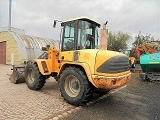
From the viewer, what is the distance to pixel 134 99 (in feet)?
22.3

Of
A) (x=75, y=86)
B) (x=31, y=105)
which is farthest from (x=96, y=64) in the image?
(x=31, y=105)

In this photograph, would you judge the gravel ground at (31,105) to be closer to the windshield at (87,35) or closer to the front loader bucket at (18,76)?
the front loader bucket at (18,76)

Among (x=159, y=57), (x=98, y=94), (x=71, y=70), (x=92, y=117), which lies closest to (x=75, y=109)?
(x=92, y=117)

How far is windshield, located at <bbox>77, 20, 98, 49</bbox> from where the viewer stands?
635 centimetres

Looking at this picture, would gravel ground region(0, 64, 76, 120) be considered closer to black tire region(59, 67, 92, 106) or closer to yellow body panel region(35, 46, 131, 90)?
black tire region(59, 67, 92, 106)

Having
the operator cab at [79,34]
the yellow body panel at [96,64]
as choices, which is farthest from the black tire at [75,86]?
the operator cab at [79,34]

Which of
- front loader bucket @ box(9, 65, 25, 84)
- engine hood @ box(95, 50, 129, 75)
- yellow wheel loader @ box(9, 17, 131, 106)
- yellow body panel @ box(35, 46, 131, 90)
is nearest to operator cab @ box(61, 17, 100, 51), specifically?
yellow wheel loader @ box(9, 17, 131, 106)

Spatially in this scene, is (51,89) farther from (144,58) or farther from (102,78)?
(144,58)

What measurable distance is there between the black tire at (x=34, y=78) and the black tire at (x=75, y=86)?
1.46m

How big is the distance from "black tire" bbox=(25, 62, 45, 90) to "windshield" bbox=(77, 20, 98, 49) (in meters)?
2.03

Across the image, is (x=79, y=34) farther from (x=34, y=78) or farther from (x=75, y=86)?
(x=34, y=78)

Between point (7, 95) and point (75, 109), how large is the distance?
2.48m

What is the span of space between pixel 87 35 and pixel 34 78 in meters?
2.59

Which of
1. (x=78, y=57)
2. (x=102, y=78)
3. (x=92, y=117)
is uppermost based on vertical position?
(x=78, y=57)
